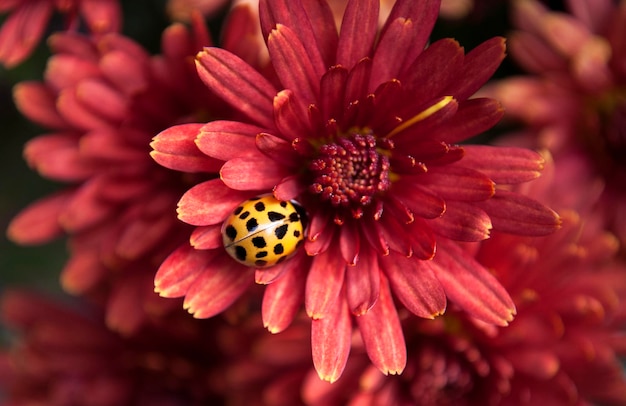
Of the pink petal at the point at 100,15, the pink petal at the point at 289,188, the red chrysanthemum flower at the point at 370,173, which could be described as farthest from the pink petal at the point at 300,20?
the pink petal at the point at 100,15

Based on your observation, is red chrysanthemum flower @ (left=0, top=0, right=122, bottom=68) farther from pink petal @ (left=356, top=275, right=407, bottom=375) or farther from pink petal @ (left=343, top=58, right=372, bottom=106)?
pink petal @ (left=356, top=275, right=407, bottom=375)

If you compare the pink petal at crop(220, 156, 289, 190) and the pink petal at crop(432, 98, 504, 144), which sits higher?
the pink petal at crop(220, 156, 289, 190)

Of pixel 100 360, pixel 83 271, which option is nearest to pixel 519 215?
pixel 83 271

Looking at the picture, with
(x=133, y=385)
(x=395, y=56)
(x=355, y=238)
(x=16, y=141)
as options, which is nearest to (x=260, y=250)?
(x=355, y=238)

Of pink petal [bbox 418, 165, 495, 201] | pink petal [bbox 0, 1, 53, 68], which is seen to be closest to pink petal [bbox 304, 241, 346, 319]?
pink petal [bbox 418, 165, 495, 201]

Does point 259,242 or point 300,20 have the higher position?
point 300,20

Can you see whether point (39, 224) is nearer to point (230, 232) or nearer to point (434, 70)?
point (230, 232)
